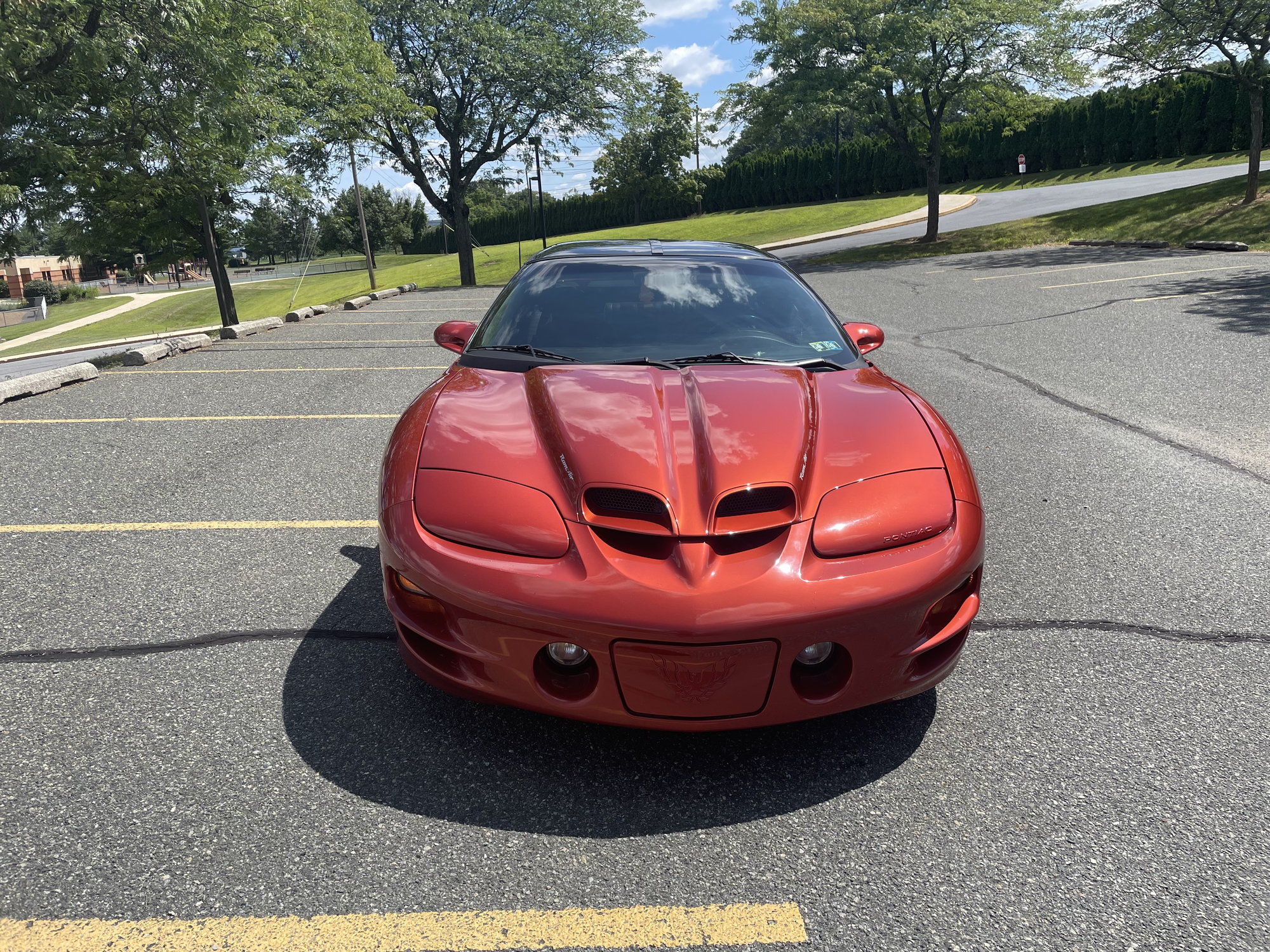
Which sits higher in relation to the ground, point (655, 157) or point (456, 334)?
point (655, 157)

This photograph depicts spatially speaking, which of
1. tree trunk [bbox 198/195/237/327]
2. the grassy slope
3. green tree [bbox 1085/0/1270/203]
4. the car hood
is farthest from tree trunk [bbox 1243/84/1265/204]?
tree trunk [bbox 198/195/237/327]

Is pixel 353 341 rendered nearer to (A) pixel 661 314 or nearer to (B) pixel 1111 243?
(A) pixel 661 314

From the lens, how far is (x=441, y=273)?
46875 mm

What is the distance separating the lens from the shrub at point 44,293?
73000mm

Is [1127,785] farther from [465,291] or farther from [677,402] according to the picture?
[465,291]

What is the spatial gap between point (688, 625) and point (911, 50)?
2205cm

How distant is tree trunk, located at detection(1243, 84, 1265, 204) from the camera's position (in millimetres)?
18484

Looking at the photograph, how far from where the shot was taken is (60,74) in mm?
11000

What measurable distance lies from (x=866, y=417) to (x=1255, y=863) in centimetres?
154

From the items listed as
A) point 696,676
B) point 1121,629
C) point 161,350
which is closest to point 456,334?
point 696,676

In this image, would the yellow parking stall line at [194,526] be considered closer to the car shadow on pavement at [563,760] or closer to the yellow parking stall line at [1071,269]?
the car shadow on pavement at [563,760]

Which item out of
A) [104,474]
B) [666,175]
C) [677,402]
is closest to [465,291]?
[104,474]

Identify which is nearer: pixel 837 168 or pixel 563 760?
pixel 563 760

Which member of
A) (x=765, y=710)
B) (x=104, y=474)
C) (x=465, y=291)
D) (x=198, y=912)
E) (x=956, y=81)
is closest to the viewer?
(x=198, y=912)
